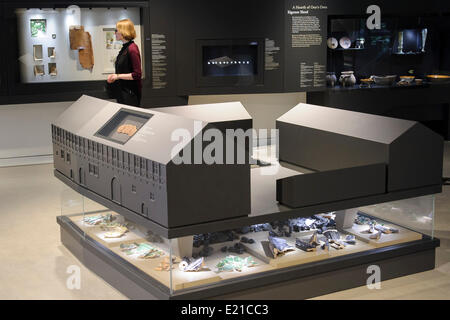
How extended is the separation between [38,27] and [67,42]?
39cm

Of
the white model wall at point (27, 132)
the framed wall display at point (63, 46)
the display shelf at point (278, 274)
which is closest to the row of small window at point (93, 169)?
the display shelf at point (278, 274)

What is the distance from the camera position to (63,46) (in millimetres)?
8398

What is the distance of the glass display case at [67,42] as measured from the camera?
823cm

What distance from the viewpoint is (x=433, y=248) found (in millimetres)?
4938

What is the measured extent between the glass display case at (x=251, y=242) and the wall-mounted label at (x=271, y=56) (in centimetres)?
454

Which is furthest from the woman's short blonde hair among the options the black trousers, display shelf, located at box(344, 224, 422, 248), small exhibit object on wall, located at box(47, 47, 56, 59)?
display shelf, located at box(344, 224, 422, 248)

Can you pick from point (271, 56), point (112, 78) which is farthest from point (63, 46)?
point (271, 56)

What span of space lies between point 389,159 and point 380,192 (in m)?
0.24

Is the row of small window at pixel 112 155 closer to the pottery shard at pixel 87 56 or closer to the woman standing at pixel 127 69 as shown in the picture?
the woman standing at pixel 127 69

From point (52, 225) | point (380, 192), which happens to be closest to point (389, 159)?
point (380, 192)

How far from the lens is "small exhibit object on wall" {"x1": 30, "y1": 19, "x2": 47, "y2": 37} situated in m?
8.23

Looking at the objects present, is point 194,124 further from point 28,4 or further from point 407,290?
point 28,4

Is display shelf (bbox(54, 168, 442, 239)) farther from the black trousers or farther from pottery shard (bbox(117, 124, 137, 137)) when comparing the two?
the black trousers

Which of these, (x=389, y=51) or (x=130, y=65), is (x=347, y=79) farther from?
(x=130, y=65)
